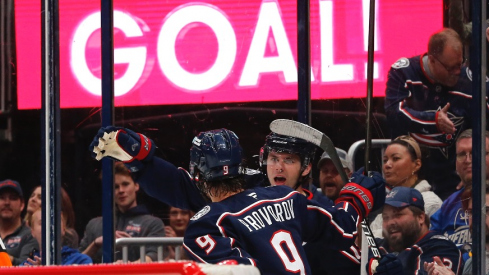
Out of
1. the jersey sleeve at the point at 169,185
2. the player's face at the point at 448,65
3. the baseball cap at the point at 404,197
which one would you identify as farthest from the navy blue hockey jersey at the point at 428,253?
the jersey sleeve at the point at 169,185

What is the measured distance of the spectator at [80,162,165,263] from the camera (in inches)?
135

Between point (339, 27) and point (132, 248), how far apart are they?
4.08 ft

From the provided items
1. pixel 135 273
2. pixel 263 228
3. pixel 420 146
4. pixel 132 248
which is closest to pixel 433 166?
pixel 420 146

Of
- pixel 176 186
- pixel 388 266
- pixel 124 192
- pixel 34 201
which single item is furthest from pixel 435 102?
pixel 34 201

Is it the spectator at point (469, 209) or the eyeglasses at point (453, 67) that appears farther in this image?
the eyeglasses at point (453, 67)

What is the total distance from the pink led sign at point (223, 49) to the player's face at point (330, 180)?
28 cm

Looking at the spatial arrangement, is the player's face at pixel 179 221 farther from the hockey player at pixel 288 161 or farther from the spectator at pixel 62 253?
the hockey player at pixel 288 161

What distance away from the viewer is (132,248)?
11.4 ft

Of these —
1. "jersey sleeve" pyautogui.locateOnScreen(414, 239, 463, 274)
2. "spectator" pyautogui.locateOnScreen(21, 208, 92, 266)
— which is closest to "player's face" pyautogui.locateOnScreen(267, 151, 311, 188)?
"jersey sleeve" pyautogui.locateOnScreen(414, 239, 463, 274)

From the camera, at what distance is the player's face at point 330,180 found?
332cm

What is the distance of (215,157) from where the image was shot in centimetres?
241

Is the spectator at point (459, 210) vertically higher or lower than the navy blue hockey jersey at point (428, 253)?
higher

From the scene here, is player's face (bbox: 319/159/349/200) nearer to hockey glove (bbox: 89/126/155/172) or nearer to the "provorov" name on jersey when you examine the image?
hockey glove (bbox: 89/126/155/172)

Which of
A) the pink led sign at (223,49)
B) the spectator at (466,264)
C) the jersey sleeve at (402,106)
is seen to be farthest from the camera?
the pink led sign at (223,49)
